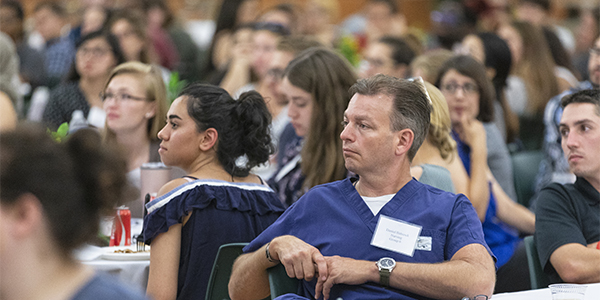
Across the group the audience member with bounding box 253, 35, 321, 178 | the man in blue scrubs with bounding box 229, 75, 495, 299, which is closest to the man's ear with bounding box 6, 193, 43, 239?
the man in blue scrubs with bounding box 229, 75, 495, 299

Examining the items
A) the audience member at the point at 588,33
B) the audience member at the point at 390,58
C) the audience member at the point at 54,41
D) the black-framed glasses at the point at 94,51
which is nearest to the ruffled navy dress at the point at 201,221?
the black-framed glasses at the point at 94,51

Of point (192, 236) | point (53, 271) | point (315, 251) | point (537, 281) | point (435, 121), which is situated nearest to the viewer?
point (53, 271)

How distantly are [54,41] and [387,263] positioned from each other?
6416mm

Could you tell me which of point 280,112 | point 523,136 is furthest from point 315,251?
point 523,136

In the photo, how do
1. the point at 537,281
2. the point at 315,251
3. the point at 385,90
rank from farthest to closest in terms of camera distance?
1. the point at 537,281
2. the point at 385,90
3. the point at 315,251

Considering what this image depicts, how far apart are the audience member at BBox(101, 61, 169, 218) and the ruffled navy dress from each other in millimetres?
1328

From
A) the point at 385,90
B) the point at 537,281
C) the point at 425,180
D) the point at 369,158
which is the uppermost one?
the point at 385,90

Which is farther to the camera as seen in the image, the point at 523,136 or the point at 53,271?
the point at 523,136

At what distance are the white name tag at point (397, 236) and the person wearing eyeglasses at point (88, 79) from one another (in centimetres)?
320

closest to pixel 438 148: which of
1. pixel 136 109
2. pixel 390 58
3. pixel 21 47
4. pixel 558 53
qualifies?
pixel 136 109

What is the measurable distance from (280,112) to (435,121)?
2.42m

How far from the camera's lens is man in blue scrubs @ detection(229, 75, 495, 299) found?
193 centimetres

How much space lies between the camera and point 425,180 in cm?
264

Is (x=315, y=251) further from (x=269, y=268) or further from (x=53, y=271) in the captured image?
(x=53, y=271)
